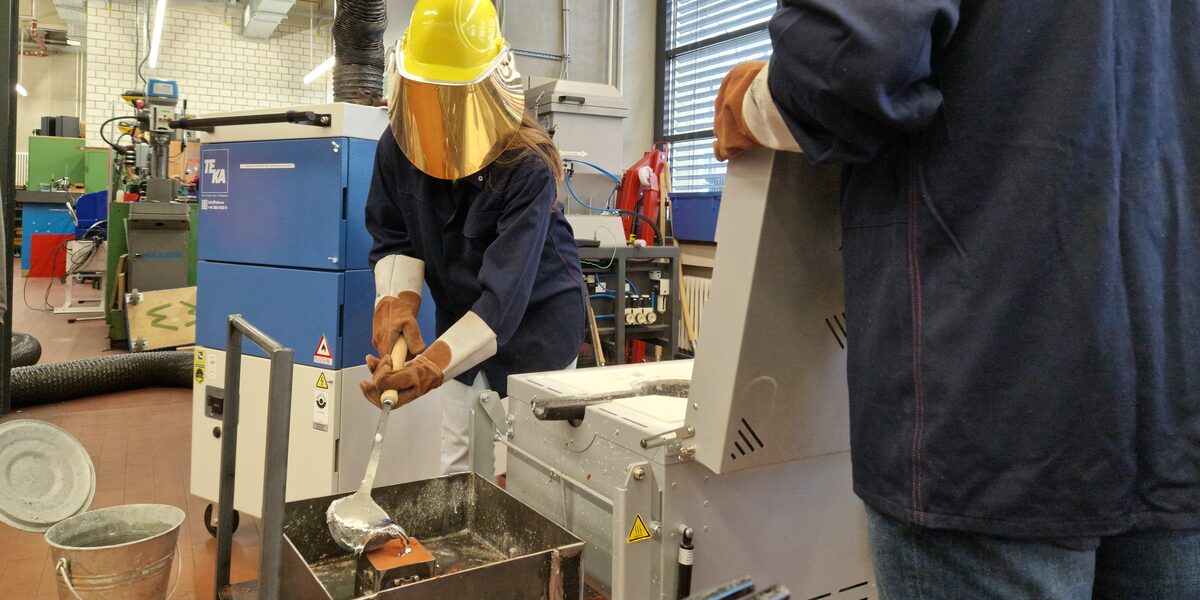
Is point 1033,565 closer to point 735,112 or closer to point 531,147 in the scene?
point 735,112

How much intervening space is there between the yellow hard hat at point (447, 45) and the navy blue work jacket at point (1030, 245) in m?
0.87

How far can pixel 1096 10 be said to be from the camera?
0.64 m

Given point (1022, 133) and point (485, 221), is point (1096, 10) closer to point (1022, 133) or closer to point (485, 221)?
point (1022, 133)

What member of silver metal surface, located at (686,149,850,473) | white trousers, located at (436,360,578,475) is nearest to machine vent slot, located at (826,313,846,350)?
silver metal surface, located at (686,149,850,473)

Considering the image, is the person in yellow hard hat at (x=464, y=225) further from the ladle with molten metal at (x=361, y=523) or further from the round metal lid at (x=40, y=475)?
the round metal lid at (x=40, y=475)

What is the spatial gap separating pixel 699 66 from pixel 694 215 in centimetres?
131

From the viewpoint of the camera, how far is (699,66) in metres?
5.98

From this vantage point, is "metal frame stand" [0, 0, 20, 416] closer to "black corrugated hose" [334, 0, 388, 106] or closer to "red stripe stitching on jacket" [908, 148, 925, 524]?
"black corrugated hose" [334, 0, 388, 106]

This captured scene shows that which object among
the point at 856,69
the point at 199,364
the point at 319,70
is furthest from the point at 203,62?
the point at 856,69

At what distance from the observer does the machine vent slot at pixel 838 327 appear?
96 centimetres

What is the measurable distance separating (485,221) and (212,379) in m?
1.13

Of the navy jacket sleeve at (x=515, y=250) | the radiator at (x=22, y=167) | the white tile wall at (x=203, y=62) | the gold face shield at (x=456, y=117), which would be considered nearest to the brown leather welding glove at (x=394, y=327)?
the navy jacket sleeve at (x=515, y=250)

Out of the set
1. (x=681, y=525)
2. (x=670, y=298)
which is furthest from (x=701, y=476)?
(x=670, y=298)

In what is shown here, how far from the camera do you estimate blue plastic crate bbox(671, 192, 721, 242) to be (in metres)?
5.21
